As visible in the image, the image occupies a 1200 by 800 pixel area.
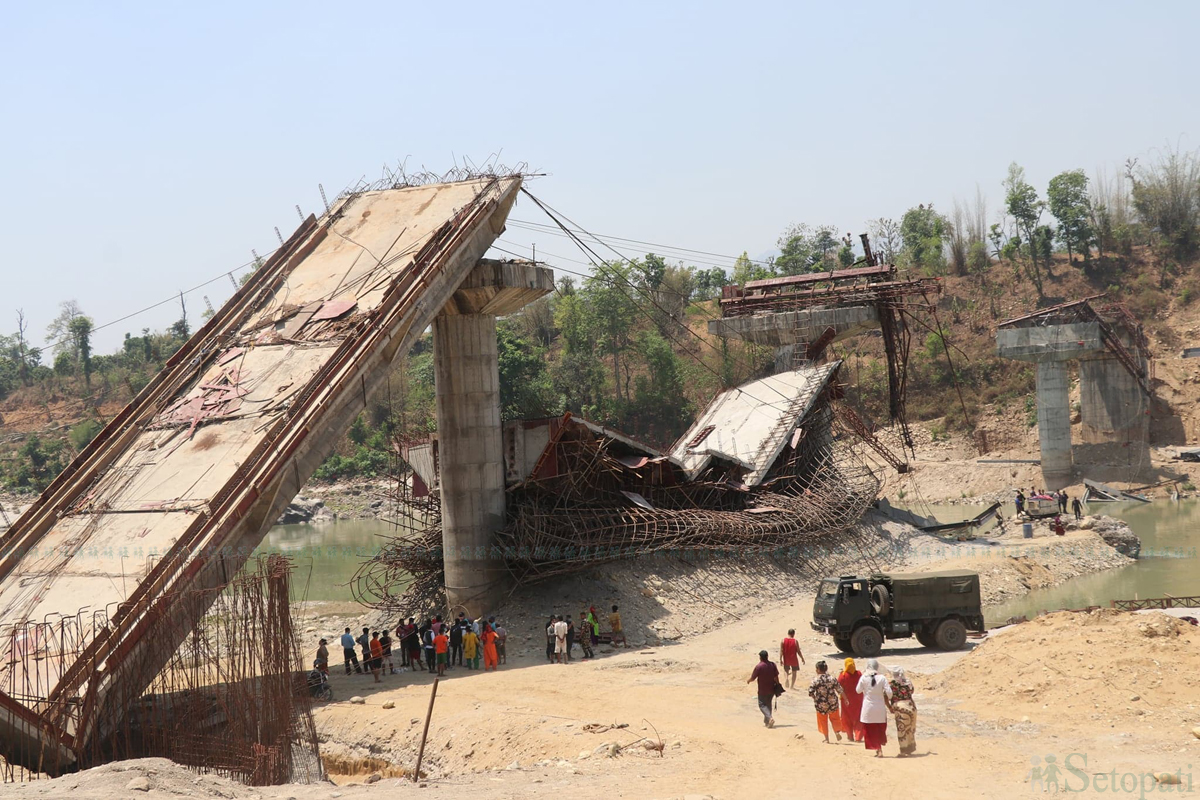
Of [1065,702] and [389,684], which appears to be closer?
[1065,702]

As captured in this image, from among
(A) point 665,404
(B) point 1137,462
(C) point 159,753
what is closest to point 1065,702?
(C) point 159,753

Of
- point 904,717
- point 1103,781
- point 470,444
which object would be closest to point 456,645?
point 470,444

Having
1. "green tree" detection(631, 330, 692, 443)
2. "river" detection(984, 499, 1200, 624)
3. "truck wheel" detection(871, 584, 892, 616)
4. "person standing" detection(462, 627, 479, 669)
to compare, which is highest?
"green tree" detection(631, 330, 692, 443)

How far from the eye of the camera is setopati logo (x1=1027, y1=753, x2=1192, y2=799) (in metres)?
12.6

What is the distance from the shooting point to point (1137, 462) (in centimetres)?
5481

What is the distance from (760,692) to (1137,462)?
45216 millimetres

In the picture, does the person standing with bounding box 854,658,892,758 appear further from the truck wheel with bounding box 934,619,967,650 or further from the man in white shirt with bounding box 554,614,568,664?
the man in white shirt with bounding box 554,614,568,664

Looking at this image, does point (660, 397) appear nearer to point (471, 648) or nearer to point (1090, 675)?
point (471, 648)

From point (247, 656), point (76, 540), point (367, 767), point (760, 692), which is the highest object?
point (76, 540)

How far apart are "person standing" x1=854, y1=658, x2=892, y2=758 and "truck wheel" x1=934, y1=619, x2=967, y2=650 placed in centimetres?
909

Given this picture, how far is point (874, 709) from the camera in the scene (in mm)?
14562

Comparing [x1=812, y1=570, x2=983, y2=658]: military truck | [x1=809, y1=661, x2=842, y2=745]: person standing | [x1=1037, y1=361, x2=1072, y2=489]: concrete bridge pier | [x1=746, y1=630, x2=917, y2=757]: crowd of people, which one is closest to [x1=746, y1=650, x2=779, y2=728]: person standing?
[x1=746, y1=630, x2=917, y2=757]: crowd of people

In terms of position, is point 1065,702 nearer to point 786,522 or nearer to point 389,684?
point 389,684

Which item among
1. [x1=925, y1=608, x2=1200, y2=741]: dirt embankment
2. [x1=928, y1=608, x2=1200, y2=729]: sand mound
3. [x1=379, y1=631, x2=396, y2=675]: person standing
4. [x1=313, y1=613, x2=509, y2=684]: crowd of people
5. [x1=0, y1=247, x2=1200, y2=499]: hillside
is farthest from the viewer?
[x1=0, y1=247, x2=1200, y2=499]: hillside
